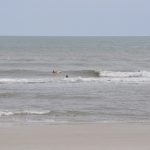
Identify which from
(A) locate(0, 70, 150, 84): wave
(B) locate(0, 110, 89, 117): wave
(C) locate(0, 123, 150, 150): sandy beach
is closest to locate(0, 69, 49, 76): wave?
(A) locate(0, 70, 150, 84): wave

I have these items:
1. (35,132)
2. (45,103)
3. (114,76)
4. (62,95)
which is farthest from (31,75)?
(35,132)

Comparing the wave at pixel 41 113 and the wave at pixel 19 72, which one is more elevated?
the wave at pixel 19 72

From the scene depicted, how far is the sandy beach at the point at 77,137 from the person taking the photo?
12.1m

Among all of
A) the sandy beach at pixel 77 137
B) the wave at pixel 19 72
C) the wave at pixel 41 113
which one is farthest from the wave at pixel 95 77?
the sandy beach at pixel 77 137

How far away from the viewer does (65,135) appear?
13.8 m

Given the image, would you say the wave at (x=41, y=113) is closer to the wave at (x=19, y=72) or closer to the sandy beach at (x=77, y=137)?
the sandy beach at (x=77, y=137)

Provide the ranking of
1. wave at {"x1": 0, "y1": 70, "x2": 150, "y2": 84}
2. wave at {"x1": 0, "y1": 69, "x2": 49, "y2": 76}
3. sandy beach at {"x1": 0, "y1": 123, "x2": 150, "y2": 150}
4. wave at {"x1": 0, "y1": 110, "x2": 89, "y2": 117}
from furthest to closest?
1. wave at {"x1": 0, "y1": 69, "x2": 49, "y2": 76}
2. wave at {"x1": 0, "y1": 70, "x2": 150, "y2": 84}
3. wave at {"x1": 0, "y1": 110, "x2": 89, "y2": 117}
4. sandy beach at {"x1": 0, "y1": 123, "x2": 150, "y2": 150}

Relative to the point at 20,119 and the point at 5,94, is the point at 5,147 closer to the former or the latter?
the point at 20,119

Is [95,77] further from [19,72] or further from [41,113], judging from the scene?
[41,113]

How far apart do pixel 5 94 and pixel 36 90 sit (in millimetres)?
2524

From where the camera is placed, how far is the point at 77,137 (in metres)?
13.5

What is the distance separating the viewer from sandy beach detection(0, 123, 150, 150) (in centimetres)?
1212

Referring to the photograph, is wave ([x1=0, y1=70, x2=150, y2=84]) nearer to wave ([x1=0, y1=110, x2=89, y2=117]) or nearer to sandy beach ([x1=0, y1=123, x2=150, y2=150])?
wave ([x1=0, y1=110, x2=89, y2=117])

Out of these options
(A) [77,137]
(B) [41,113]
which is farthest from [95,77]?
(A) [77,137]
